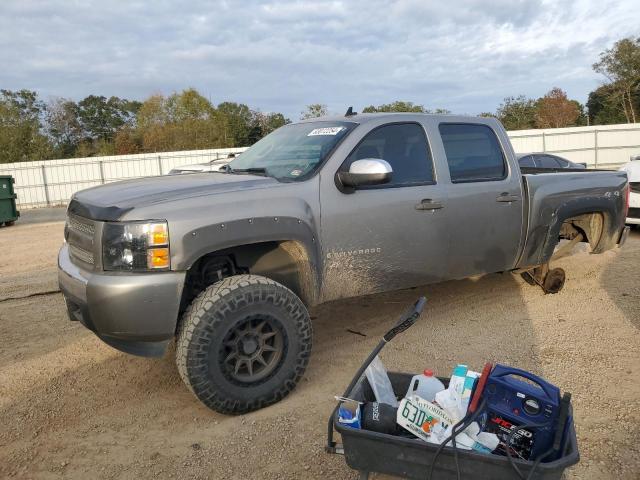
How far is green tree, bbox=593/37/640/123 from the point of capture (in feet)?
126

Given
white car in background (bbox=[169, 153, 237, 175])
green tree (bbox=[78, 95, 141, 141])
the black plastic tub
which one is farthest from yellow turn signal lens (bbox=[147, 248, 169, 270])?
green tree (bbox=[78, 95, 141, 141])

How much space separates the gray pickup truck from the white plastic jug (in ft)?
3.26

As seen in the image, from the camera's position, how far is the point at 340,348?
14.7 feet

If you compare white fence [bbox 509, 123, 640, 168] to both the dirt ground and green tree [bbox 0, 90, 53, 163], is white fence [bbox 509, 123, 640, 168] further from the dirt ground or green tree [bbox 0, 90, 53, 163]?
green tree [bbox 0, 90, 53, 163]

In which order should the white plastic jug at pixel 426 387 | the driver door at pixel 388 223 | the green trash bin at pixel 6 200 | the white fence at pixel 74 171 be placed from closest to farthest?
the white plastic jug at pixel 426 387
the driver door at pixel 388 223
the green trash bin at pixel 6 200
the white fence at pixel 74 171

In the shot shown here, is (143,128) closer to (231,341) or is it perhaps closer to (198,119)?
(198,119)

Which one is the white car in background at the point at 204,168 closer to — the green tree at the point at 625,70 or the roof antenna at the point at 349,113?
the roof antenna at the point at 349,113

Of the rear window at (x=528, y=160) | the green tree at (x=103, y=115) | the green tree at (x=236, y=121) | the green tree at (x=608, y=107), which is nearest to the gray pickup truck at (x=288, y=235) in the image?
the rear window at (x=528, y=160)

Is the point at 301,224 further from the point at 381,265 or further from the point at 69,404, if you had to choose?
the point at 69,404

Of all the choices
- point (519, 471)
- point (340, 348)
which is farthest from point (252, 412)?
point (519, 471)

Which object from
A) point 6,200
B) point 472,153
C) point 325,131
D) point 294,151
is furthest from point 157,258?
point 6,200

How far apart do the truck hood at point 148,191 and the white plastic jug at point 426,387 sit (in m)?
1.61

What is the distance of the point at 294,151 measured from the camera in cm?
419

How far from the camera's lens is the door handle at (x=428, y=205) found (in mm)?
4129
